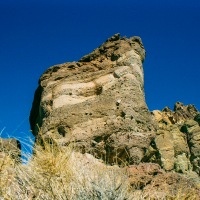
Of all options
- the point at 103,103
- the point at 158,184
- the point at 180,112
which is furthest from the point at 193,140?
the point at 180,112

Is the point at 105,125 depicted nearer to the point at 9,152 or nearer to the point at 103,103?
the point at 103,103

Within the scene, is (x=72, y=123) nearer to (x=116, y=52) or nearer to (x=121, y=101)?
(x=121, y=101)

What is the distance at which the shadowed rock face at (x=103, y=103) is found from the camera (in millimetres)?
8898

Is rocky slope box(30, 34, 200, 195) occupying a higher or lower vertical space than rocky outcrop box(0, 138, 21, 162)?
higher

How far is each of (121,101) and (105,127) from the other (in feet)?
3.21

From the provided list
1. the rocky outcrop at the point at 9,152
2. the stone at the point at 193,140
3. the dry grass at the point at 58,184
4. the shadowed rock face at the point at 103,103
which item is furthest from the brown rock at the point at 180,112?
the dry grass at the point at 58,184

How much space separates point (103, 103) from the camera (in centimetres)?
984

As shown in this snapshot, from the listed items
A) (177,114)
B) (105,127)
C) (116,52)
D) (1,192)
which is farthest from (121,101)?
(177,114)

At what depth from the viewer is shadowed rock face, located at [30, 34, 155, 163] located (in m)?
8.90

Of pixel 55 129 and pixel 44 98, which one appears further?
pixel 44 98

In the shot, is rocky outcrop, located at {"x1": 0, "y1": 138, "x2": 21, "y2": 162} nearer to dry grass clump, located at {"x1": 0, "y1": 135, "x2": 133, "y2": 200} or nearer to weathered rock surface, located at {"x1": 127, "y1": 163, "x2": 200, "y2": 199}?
dry grass clump, located at {"x1": 0, "y1": 135, "x2": 133, "y2": 200}

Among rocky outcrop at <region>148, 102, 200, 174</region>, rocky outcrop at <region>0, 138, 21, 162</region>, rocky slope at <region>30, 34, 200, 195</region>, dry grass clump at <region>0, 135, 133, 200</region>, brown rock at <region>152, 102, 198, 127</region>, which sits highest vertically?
brown rock at <region>152, 102, 198, 127</region>

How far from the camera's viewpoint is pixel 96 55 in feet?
40.6

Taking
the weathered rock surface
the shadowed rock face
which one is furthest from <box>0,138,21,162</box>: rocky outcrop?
the weathered rock surface
